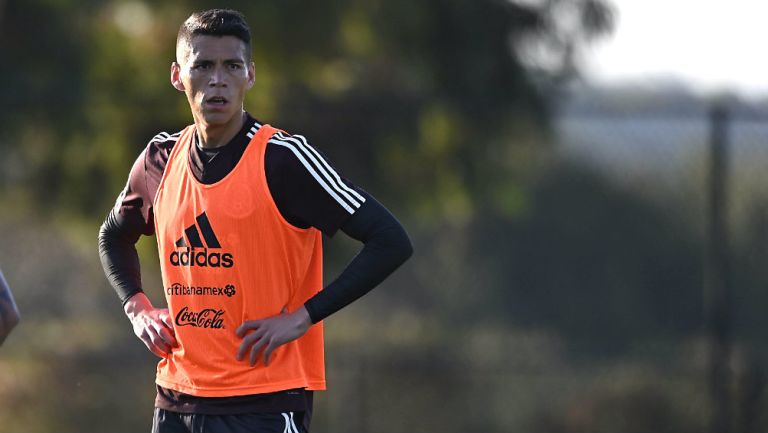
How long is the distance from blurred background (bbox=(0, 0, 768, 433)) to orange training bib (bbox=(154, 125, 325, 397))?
5035 millimetres

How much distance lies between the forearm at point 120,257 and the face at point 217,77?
0.68m

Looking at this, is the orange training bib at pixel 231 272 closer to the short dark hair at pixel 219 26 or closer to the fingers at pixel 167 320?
the fingers at pixel 167 320

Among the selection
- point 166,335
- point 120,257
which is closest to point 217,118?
point 166,335

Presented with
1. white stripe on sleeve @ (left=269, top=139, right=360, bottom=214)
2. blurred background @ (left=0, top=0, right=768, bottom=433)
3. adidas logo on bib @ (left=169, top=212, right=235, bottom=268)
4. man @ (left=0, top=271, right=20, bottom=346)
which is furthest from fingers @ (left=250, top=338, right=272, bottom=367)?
blurred background @ (left=0, top=0, right=768, bottom=433)

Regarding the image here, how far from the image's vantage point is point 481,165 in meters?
12.1

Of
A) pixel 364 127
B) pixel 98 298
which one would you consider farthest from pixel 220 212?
pixel 98 298

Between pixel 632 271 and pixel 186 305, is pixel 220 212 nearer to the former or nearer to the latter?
pixel 186 305

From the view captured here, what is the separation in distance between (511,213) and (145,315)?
649 cm

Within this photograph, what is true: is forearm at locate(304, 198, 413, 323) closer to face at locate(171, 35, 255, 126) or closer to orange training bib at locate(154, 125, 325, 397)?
orange training bib at locate(154, 125, 325, 397)

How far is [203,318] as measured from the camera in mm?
4062

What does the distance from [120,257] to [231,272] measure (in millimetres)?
784

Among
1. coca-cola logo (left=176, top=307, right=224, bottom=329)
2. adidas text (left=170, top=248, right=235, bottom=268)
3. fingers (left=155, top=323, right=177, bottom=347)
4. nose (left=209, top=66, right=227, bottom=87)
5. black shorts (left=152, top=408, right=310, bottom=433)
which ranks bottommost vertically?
black shorts (left=152, top=408, right=310, bottom=433)

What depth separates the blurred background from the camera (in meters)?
9.20

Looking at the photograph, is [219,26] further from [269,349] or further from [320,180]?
[269,349]
